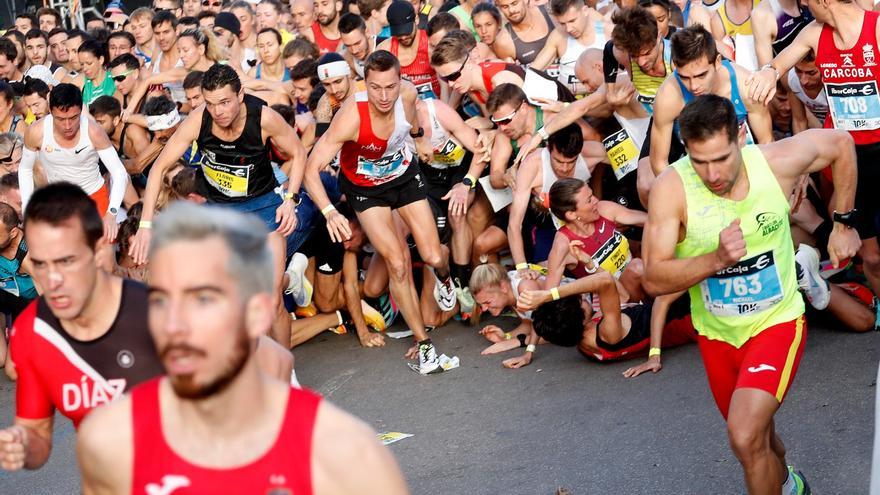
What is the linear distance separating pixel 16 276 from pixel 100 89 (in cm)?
332

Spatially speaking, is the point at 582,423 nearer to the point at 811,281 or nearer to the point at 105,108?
the point at 811,281

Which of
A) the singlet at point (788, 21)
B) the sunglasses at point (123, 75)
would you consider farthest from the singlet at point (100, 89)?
the singlet at point (788, 21)

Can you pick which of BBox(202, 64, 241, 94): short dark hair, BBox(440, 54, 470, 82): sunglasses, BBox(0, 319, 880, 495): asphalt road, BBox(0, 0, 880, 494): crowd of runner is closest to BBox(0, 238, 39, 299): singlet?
BBox(0, 0, 880, 494): crowd of runner

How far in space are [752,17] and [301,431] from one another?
5.96 meters

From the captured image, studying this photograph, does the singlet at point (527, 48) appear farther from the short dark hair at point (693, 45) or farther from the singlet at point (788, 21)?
the short dark hair at point (693, 45)

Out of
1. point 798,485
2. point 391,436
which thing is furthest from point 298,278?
point 798,485

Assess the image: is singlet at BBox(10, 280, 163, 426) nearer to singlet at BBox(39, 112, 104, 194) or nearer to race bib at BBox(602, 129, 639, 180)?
race bib at BBox(602, 129, 639, 180)

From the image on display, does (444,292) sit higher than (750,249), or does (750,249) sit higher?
(750,249)

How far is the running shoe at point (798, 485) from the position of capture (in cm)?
490

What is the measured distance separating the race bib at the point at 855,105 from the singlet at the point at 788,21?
924 millimetres

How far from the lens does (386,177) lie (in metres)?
8.30

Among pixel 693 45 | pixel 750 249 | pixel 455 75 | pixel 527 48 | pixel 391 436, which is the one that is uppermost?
pixel 750 249

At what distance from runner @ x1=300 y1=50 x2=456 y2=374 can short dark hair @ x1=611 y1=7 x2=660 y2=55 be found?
150 cm

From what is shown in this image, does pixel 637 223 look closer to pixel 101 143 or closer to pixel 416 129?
pixel 416 129
